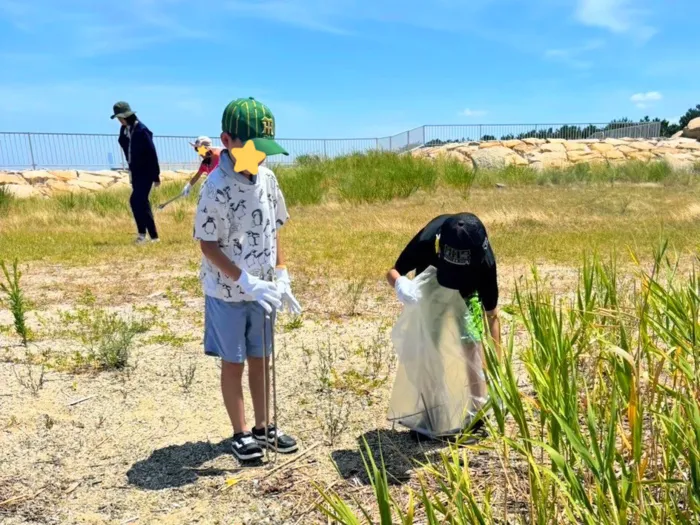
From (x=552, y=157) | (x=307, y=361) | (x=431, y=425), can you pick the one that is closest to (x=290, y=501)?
(x=431, y=425)

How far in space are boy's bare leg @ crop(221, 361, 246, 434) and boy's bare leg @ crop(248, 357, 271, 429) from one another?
0.06 meters

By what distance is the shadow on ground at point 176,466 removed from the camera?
7.18 ft

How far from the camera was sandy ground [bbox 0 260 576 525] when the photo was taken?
6.68 ft

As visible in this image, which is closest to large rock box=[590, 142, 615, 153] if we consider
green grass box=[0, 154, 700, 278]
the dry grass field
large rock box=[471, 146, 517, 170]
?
large rock box=[471, 146, 517, 170]

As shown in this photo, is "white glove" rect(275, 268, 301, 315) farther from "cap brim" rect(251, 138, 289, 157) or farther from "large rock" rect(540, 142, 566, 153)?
"large rock" rect(540, 142, 566, 153)

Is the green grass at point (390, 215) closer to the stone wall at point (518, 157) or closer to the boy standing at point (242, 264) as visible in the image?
the boy standing at point (242, 264)

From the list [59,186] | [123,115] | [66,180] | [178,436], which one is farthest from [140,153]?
[66,180]

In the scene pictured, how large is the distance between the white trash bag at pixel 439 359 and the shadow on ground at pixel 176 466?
73 cm

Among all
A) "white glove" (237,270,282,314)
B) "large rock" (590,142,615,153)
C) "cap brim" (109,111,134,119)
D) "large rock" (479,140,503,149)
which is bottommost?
"white glove" (237,270,282,314)

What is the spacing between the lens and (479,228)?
2146 mm

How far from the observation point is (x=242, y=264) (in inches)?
87.6

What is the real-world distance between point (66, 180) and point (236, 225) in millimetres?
19395

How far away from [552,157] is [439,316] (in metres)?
22.2

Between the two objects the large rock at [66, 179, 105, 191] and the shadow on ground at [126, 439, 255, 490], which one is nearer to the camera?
the shadow on ground at [126, 439, 255, 490]
